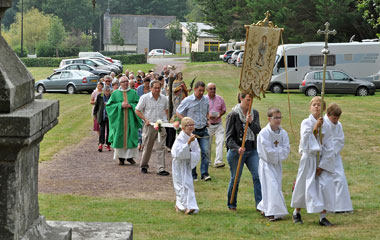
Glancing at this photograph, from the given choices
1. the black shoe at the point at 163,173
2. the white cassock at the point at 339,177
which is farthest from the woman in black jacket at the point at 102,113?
the white cassock at the point at 339,177

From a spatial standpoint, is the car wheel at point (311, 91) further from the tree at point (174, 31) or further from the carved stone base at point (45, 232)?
the tree at point (174, 31)

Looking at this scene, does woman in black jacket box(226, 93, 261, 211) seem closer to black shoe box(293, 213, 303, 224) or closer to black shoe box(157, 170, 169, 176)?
black shoe box(293, 213, 303, 224)

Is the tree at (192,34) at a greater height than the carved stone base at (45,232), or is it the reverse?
the tree at (192,34)

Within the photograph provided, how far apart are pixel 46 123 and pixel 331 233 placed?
19.2 feet

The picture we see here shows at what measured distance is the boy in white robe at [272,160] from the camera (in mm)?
9922

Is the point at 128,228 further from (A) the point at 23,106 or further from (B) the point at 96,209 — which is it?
(B) the point at 96,209

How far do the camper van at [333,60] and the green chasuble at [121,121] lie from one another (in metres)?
26.0

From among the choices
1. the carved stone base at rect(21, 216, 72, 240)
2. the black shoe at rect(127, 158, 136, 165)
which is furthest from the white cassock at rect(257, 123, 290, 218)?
the black shoe at rect(127, 158, 136, 165)

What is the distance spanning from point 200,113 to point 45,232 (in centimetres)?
940

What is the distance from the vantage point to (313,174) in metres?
9.84

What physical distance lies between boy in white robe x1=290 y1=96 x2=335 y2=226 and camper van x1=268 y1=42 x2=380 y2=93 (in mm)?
31359

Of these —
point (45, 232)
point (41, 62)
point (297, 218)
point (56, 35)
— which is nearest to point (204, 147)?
point (297, 218)

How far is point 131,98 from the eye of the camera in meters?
15.8

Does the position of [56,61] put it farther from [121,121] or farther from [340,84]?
[121,121]
